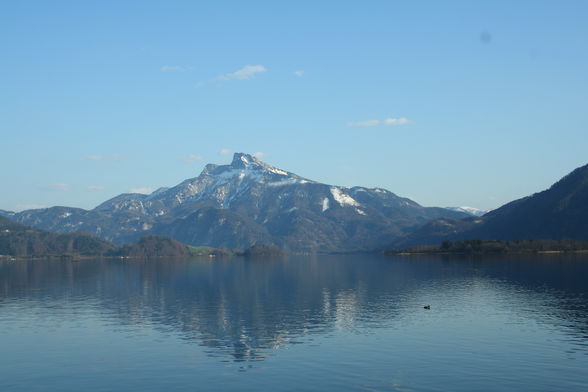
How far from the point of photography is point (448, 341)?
94375 mm

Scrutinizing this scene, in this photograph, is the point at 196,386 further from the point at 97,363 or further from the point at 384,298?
the point at 384,298

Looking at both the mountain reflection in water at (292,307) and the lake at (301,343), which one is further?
the mountain reflection in water at (292,307)

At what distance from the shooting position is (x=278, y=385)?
70.1 metres

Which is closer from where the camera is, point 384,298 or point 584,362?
point 584,362

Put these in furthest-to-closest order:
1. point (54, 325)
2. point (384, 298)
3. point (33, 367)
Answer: point (384, 298), point (54, 325), point (33, 367)

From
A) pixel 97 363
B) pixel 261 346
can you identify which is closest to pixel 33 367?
pixel 97 363

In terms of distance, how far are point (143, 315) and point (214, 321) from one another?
1967 centimetres

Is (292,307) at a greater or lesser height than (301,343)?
greater

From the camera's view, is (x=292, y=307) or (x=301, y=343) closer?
(x=301, y=343)

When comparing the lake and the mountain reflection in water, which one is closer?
the lake

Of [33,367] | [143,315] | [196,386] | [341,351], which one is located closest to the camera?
[196,386]

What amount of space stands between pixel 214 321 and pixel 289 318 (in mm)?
15584

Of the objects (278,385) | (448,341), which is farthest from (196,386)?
(448,341)

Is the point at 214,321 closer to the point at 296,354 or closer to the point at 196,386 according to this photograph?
the point at 296,354
